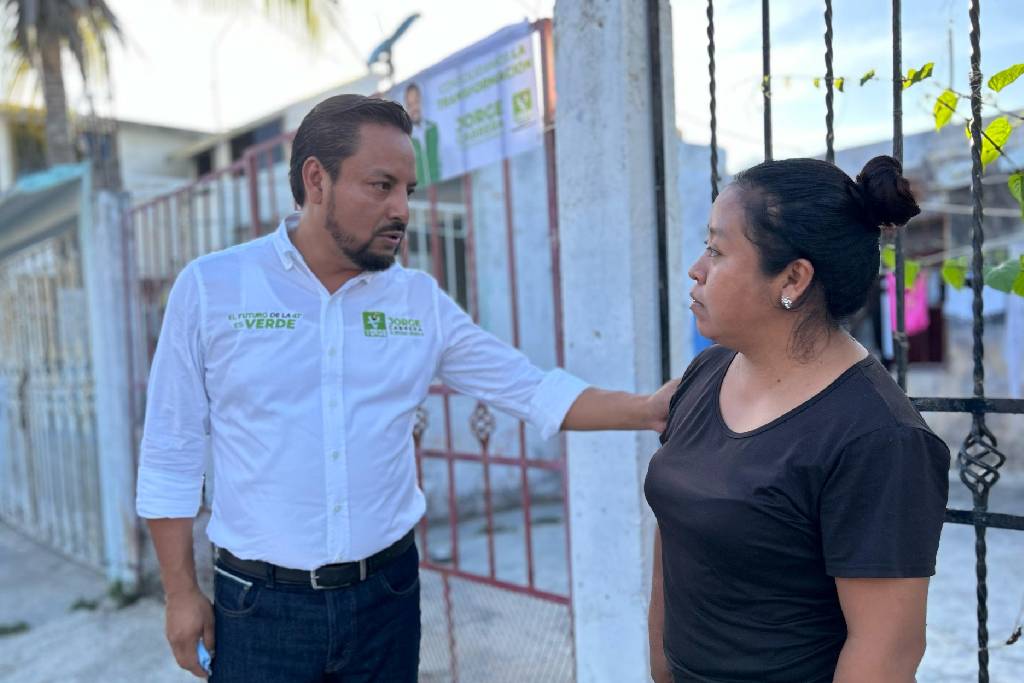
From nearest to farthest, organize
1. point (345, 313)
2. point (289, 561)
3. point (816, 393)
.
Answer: point (816, 393), point (289, 561), point (345, 313)

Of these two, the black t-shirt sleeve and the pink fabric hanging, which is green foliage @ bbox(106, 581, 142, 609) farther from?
the pink fabric hanging

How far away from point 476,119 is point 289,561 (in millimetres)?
1662

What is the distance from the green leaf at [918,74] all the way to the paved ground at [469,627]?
2.80 metres

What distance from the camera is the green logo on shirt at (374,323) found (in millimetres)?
1949

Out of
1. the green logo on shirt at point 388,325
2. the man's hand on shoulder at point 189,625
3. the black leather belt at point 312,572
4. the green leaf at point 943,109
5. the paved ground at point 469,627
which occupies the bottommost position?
the paved ground at point 469,627

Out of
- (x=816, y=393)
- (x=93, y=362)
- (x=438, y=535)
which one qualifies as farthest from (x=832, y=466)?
(x=438, y=535)

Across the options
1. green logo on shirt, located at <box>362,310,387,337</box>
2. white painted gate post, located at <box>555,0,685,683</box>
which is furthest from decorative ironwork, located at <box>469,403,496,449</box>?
green logo on shirt, located at <box>362,310,387,337</box>

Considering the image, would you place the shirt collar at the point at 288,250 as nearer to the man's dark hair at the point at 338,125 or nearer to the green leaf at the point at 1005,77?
the man's dark hair at the point at 338,125

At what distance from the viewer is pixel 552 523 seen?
713 centimetres

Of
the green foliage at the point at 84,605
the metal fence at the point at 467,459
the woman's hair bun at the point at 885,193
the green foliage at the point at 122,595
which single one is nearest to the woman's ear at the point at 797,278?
the woman's hair bun at the point at 885,193

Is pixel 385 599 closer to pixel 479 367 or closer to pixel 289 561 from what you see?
pixel 289 561

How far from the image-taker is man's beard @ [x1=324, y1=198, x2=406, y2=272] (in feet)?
6.22

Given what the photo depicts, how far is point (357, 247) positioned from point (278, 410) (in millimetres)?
418

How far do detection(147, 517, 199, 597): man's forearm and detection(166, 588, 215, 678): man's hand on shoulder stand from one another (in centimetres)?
2
